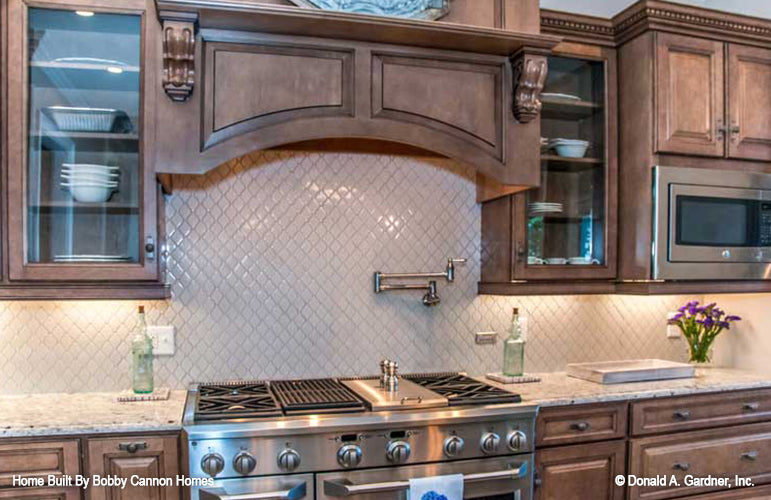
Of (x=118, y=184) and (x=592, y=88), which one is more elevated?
(x=592, y=88)

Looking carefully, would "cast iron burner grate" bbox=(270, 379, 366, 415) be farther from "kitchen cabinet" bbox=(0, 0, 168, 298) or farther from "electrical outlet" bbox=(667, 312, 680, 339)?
"electrical outlet" bbox=(667, 312, 680, 339)

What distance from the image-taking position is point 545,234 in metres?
2.75

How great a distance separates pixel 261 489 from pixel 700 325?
90.5 inches

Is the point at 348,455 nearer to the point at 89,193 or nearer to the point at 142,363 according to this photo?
the point at 142,363

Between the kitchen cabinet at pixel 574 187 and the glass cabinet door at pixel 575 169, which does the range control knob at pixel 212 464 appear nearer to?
the kitchen cabinet at pixel 574 187

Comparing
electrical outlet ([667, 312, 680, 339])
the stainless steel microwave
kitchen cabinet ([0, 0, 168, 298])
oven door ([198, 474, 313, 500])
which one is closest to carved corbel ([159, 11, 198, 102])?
kitchen cabinet ([0, 0, 168, 298])

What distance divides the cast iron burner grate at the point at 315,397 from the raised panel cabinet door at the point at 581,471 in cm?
78

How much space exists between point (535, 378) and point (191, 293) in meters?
1.58

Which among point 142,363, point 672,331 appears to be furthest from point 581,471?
point 142,363

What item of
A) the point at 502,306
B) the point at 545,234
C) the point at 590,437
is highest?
the point at 545,234

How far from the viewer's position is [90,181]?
2.24 metres

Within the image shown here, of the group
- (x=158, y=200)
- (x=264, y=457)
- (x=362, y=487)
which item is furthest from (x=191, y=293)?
(x=362, y=487)

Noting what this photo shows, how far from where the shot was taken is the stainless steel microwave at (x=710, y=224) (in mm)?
2693

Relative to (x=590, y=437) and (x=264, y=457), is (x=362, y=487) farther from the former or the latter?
(x=590, y=437)
